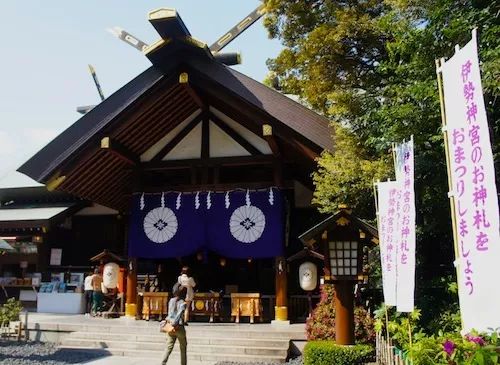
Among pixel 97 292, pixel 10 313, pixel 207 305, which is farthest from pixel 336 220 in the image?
pixel 97 292

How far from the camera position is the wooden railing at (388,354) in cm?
525

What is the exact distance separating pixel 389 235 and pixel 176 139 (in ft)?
28.4

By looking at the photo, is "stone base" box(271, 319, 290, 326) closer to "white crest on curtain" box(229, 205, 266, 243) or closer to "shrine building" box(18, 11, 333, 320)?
"shrine building" box(18, 11, 333, 320)

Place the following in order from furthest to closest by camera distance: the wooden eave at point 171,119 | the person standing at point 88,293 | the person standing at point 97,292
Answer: the person standing at point 88,293 → the person standing at point 97,292 → the wooden eave at point 171,119

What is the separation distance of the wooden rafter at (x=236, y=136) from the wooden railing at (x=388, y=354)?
22.1ft

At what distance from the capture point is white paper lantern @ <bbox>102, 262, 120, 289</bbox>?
1300 cm

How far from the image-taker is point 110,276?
1301 centimetres

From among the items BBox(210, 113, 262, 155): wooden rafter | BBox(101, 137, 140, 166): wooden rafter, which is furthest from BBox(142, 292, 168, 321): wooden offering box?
BBox(210, 113, 262, 155): wooden rafter

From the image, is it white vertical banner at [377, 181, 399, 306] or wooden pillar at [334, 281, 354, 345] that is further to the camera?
wooden pillar at [334, 281, 354, 345]

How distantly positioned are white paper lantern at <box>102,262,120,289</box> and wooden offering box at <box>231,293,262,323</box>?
3444 millimetres

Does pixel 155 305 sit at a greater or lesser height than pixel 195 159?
lesser

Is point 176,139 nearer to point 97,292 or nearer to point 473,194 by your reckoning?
point 97,292

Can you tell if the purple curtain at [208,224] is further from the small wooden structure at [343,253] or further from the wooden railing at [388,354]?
the wooden railing at [388,354]

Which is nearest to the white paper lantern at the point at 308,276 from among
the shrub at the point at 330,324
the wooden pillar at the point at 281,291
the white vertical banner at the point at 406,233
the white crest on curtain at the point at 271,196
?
the wooden pillar at the point at 281,291
